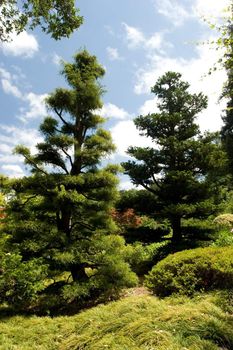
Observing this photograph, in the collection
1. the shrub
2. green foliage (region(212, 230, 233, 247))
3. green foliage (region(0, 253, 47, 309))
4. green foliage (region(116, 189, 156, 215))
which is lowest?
green foliage (region(0, 253, 47, 309))

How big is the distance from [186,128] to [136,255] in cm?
→ 512

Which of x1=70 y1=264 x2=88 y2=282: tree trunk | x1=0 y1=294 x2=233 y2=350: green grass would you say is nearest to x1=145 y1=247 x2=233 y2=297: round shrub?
x1=0 y1=294 x2=233 y2=350: green grass

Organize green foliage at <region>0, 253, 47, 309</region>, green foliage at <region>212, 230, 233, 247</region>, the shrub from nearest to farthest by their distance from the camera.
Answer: green foliage at <region>0, 253, 47, 309</region> → green foliage at <region>212, 230, 233, 247</region> → the shrub

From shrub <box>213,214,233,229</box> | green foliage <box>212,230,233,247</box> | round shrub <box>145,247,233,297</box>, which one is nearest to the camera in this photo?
round shrub <box>145,247,233,297</box>

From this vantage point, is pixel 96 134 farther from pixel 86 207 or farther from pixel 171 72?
pixel 171 72

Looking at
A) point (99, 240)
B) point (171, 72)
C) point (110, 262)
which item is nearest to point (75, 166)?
point (99, 240)

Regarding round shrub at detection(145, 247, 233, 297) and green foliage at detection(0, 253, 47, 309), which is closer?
round shrub at detection(145, 247, 233, 297)

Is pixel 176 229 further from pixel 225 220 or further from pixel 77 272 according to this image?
pixel 77 272

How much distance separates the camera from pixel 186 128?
498 inches

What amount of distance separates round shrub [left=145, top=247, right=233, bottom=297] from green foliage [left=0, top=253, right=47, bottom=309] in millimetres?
2592

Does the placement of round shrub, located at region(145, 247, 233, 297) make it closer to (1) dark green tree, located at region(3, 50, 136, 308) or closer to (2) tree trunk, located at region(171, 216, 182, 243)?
(1) dark green tree, located at region(3, 50, 136, 308)

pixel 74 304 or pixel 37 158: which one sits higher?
pixel 37 158

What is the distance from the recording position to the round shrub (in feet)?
25.3

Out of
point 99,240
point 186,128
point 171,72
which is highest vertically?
point 171,72
